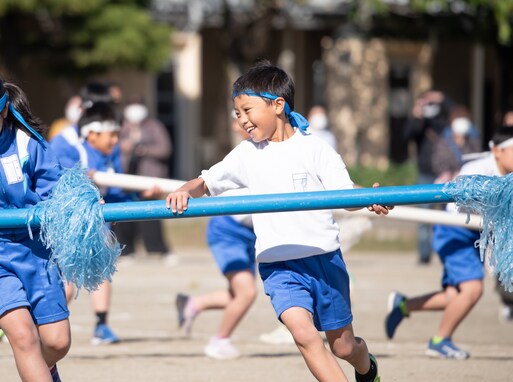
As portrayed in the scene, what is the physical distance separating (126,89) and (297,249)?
21.6 metres

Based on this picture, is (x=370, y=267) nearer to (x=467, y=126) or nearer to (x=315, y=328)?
(x=467, y=126)

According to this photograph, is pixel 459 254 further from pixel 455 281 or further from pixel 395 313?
pixel 395 313

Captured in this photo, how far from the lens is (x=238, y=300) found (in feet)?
26.5

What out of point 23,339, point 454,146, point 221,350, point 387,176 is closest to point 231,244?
point 221,350

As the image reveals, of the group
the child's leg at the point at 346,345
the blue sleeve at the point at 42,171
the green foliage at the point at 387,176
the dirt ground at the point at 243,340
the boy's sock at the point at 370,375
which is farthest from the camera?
the green foliage at the point at 387,176

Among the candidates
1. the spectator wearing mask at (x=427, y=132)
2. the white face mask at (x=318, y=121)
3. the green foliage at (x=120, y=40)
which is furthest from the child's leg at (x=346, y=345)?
the green foliage at (x=120, y=40)

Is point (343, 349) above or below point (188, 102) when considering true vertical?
above

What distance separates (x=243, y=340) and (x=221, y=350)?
993mm

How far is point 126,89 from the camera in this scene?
26.8 meters

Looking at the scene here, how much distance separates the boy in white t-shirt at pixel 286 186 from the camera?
561 centimetres

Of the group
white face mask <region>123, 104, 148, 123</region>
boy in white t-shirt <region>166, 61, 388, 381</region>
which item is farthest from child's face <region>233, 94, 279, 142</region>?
white face mask <region>123, 104, 148, 123</region>

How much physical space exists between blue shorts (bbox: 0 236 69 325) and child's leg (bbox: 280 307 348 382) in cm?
113

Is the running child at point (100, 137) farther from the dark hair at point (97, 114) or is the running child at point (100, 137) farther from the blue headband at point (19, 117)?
the blue headband at point (19, 117)

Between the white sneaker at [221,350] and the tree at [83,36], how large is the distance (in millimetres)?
11485
